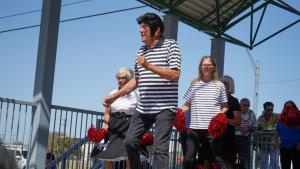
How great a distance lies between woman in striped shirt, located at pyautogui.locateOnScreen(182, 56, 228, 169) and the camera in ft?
17.4

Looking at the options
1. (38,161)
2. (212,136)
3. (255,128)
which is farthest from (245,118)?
(38,161)

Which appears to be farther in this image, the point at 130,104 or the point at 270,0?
the point at 270,0

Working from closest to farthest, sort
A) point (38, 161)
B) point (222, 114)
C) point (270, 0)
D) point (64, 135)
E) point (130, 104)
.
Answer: point (222, 114)
point (130, 104)
point (38, 161)
point (64, 135)
point (270, 0)

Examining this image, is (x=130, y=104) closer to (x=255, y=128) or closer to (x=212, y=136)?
(x=212, y=136)

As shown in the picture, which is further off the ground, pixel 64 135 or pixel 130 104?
pixel 130 104

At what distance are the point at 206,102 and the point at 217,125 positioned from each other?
461mm

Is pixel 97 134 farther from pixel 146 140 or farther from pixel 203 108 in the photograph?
pixel 203 108

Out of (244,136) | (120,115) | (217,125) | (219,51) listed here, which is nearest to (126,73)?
(120,115)

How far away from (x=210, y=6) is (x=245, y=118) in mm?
4160

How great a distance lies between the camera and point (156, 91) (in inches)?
166

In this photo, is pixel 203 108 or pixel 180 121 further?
pixel 203 108

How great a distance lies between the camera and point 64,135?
7234mm

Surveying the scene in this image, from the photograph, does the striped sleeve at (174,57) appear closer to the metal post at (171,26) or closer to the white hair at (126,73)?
the white hair at (126,73)

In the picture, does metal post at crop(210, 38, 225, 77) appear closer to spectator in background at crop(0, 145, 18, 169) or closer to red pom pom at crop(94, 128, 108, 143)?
red pom pom at crop(94, 128, 108, 143)
